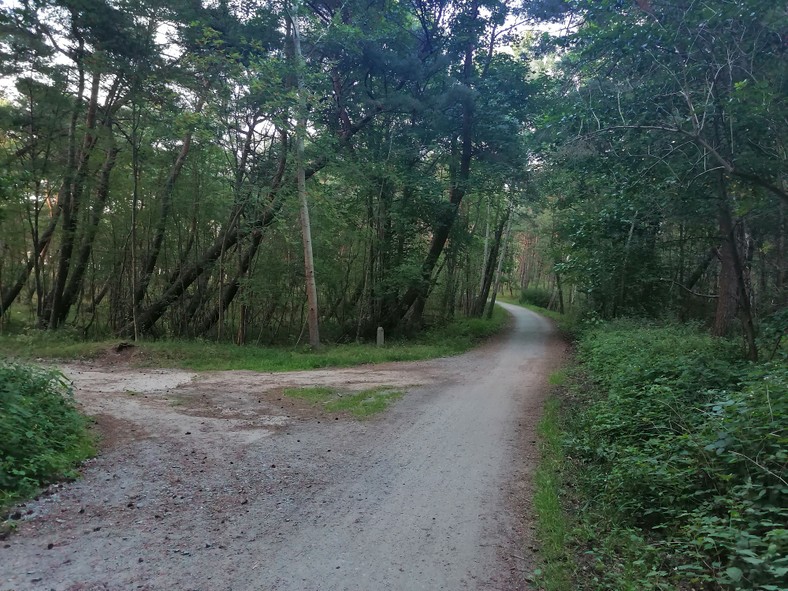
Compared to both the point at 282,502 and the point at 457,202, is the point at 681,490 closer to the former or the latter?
the point at 282,502

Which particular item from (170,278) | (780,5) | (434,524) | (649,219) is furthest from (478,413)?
(170,278)

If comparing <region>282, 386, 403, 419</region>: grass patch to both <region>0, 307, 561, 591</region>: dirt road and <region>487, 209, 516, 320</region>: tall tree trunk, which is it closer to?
<region>0, 307, 561, 591</region>: dirt road

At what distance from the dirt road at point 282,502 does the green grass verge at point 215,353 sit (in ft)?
12.7

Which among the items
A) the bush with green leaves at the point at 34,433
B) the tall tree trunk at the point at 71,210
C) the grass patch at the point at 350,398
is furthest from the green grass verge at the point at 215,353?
the bush with green leaves at the point at 34,433

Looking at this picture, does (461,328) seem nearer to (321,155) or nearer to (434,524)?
(321,155)

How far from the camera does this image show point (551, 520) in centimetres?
416

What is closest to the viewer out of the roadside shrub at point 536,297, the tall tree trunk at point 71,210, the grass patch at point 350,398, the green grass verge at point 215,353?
the grass patch at point 350,398

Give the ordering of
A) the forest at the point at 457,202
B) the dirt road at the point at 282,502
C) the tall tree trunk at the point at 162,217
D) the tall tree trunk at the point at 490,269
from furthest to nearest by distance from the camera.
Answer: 1. the tall tree trunk at the point at 490,269
2. the tall tree trunk at the point at 162,217
3. the forest at the point at 457,202
4. the dirt road at the point at 282,502

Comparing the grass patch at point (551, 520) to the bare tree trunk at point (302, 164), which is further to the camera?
the bare tree trunk at point (302, 164)

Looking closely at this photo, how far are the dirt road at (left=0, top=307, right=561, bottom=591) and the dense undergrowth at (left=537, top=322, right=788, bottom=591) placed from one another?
1.79 feet

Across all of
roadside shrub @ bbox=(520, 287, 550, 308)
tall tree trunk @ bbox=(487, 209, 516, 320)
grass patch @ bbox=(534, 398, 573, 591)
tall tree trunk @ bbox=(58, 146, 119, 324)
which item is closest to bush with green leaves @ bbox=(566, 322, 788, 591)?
grass patch @ bbox=(534, 398, 573, 591)

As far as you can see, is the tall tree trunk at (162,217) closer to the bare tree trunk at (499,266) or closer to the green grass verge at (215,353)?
the green grass verge at (215,353)

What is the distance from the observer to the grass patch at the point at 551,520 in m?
3.37

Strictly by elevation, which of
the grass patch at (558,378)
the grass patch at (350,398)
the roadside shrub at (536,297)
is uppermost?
the roadside shrub at (536,297)
